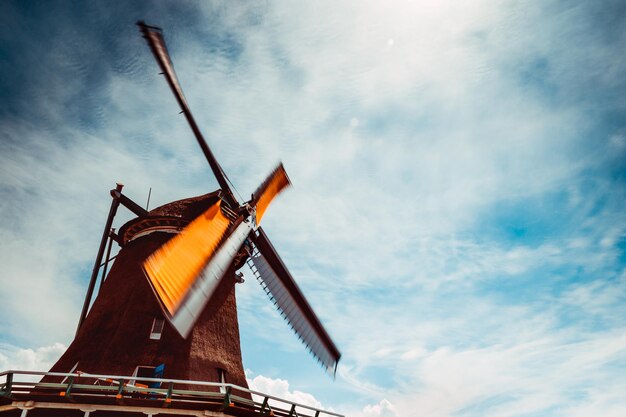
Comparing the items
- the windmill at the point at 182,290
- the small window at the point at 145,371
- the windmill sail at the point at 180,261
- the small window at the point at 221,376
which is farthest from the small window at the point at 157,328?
the windmill sail at the point at 180,261

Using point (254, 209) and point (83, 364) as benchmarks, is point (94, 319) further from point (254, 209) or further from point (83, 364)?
point (254, 209)

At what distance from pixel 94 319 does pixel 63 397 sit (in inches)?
145

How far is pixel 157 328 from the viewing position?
13.2 meters

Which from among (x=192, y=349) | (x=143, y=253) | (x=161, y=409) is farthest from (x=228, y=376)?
(x=143, y=253)

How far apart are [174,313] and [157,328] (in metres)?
5.45

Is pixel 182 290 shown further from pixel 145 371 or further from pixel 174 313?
pixel 145 371

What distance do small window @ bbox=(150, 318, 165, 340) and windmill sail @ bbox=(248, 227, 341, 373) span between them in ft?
12.9

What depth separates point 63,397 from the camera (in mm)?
10531

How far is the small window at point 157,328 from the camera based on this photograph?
13.0 meters

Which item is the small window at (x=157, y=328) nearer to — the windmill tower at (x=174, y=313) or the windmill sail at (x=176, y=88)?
the windmill tower at (x=174, y=313)

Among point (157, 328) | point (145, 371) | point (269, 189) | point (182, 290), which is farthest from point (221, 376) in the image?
point (269, 189)

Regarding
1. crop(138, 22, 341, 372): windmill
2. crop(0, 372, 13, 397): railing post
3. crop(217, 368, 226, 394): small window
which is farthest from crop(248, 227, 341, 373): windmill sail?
crop(0, 372, 13, 397): railing post

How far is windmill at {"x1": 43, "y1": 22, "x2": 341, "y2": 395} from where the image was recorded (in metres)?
10.0

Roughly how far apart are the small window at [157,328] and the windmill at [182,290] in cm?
3
